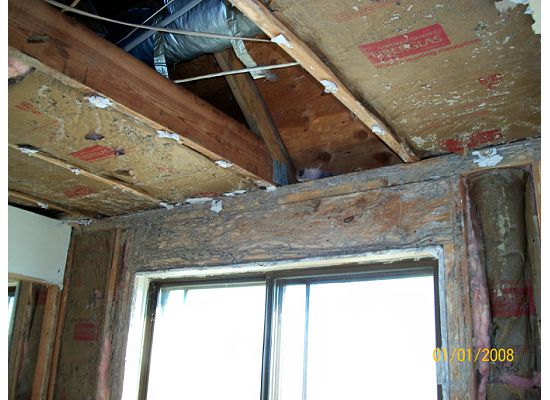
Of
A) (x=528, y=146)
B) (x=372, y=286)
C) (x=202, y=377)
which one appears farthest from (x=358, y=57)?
(x=202, y=377)

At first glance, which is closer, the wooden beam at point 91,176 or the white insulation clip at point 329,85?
the white insulation clip at point 329,85

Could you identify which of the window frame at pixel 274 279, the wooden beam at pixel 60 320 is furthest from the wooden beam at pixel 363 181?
the wooden beam at pixel 60 320

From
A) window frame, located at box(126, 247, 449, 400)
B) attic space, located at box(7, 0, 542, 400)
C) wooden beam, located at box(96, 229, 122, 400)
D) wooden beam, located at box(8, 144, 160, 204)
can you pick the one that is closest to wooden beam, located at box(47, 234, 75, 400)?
attic space, located at box(7, 0, 542, 400)

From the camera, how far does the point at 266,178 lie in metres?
2.42

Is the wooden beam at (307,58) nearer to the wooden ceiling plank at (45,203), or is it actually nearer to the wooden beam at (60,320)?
the wooden ceiling plank at (45,203)

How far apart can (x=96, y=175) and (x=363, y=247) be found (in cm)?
128

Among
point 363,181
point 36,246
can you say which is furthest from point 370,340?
point 36,246

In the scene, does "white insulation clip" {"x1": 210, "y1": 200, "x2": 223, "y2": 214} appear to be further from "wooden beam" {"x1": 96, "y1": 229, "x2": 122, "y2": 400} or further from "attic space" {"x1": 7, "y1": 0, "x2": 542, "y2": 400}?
"wooden beam" {"x1": 96, "y1": 229, "x2": 122, "y2": 400}

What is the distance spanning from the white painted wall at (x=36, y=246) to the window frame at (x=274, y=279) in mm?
618

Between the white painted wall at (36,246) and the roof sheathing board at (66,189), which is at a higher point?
the roof sheathing board at (66,189)

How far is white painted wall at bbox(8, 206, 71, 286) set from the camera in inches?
118

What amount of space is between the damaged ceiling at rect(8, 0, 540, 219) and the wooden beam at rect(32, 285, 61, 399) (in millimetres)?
588

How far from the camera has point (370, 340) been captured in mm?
2242
